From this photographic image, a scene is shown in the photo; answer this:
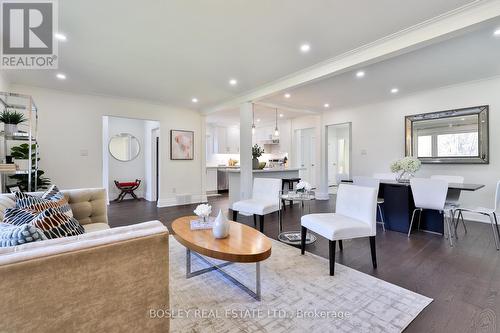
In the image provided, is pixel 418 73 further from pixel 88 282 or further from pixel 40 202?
pixel 40 202

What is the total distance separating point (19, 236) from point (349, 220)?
2541 mm

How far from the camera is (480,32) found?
2.55m

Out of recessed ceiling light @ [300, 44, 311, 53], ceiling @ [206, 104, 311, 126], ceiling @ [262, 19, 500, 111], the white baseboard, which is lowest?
the white baseboard

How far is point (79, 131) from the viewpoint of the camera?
4.75 metres

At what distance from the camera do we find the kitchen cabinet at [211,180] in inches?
318

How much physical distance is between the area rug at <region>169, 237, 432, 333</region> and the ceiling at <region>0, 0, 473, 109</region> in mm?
2535

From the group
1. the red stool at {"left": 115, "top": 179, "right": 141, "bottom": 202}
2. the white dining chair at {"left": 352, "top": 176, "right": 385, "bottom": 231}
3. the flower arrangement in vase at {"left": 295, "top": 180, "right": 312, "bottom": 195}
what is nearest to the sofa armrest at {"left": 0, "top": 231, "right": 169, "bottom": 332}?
the flower arrangement in vase at {"left": 295, "top": 180, "right": 312, "bottom": 195}

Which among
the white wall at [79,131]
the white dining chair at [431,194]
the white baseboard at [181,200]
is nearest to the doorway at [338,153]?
the white baseboard at [181,200]

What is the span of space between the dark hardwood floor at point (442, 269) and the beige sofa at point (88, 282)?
5.59ft

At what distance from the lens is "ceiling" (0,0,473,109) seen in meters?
2.11

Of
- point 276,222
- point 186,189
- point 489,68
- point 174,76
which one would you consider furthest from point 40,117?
point 489,68

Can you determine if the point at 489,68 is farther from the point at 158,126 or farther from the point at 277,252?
the point at 158,126

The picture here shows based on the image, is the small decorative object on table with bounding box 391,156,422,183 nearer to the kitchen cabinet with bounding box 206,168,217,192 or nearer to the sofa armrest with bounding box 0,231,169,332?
the sofa armrest with bounding box 0,231,169,332

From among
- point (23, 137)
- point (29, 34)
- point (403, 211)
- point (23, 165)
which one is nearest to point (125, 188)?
point (23, 165)
